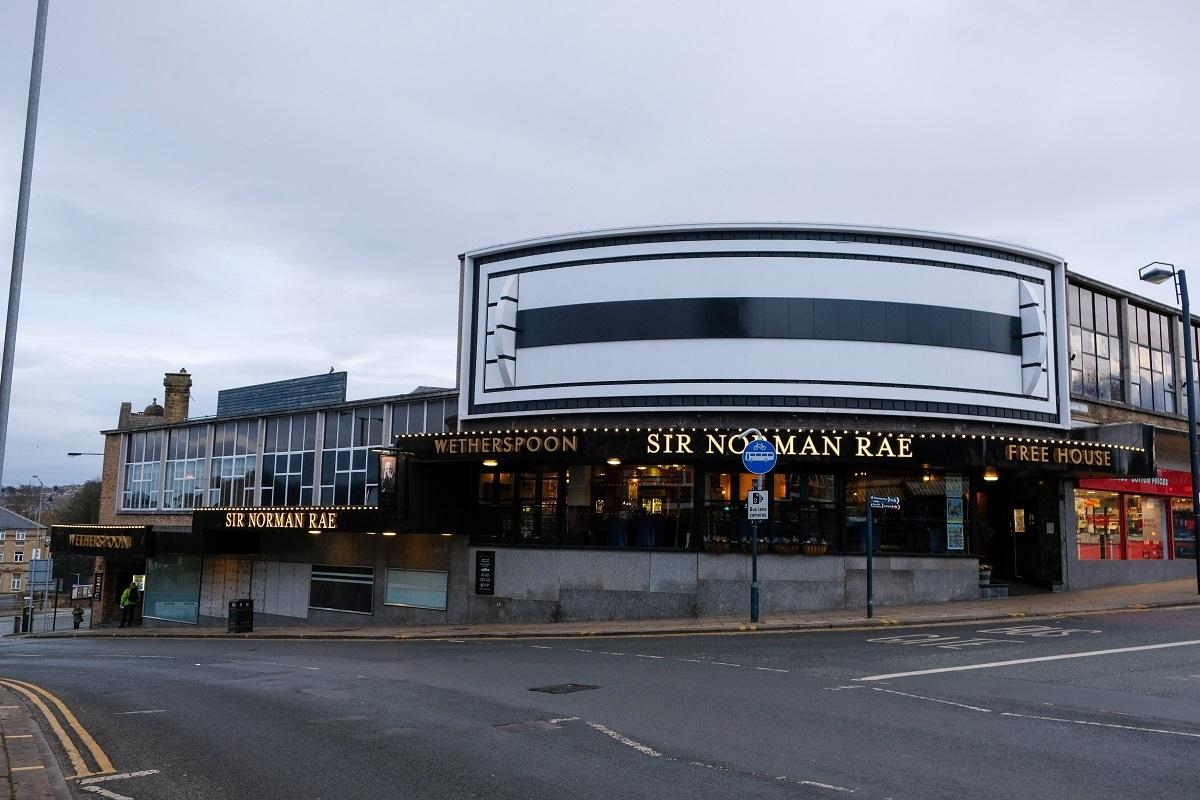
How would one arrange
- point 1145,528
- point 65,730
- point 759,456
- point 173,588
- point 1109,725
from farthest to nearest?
1. point 173,588
2. point 1145,528
3. point 759,456
4. point 65,730
5. point 1109,725

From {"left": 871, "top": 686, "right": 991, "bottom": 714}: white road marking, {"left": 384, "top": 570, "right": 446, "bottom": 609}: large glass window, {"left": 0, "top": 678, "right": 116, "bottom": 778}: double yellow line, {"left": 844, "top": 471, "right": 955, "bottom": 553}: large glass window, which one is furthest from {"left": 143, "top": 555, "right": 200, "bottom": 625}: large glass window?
{"left": 871, "top": 686, "right": 991, "bottom": 714}: white road marking

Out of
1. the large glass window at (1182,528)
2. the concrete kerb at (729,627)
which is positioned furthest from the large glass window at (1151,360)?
the concrete kerb at (729,627)

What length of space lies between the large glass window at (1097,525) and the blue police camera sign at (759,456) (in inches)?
527

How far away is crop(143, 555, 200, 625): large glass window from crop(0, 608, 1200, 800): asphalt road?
74.4ft

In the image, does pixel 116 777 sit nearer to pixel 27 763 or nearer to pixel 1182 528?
pixel 27 763

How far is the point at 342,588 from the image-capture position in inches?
1368

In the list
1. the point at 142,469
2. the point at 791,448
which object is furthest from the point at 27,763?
the point at 142,469

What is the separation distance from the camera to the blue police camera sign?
78.1ft

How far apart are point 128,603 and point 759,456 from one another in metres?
32.0

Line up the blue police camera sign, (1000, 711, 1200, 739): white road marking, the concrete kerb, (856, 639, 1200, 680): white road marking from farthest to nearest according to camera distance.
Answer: the blue police camera sign
the concrete kerb
(856, 639, 1200, 680): white road marking
(1000, 711, 1200, 739): white road marking

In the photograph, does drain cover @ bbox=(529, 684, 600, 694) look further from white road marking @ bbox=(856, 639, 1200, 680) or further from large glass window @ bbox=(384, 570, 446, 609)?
large glass window @ bbox=(384, 570, 446, 609)

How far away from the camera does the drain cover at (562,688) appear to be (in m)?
14.2

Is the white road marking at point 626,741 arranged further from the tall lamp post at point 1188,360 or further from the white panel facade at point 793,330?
the tall lamp post at point 1188,360

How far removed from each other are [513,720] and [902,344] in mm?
20337
